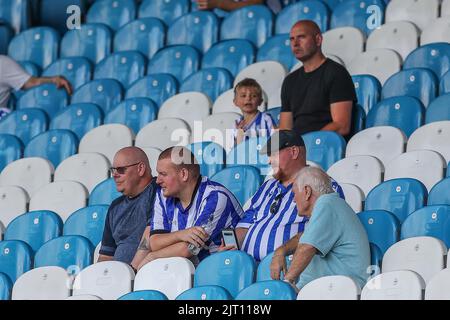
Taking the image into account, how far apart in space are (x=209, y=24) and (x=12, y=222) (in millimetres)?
2309

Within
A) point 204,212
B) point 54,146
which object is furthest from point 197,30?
point 204,212

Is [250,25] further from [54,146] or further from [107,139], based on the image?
[54,146]

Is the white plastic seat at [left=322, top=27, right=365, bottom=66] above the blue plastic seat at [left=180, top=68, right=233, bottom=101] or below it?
above

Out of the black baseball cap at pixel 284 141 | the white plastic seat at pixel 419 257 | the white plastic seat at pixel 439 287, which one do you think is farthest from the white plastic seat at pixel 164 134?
the white plastic seat at pixel 439 287

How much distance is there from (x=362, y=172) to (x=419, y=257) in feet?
3.60

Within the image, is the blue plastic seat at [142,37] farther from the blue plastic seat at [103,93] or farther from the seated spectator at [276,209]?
the seated spectator at [276,209]

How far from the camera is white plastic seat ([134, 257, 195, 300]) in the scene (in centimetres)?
642

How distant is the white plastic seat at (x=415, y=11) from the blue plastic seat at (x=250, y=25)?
35.0 inches

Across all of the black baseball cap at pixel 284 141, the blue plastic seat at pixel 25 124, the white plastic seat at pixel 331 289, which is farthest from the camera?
the blue plastic seat at pixel 25 124

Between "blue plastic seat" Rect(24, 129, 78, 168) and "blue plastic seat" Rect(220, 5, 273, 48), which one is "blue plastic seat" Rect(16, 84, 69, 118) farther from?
"blue plastic seat" Rect(220, 5, 273, 48)

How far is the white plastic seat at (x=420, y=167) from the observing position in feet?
22.7

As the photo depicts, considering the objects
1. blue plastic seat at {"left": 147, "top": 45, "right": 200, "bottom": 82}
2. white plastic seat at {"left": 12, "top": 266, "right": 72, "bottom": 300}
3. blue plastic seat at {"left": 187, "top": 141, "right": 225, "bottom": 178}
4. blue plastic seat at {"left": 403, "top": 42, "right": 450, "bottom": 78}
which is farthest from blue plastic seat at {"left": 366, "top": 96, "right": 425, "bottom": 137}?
white plastic seat at {"left": 12, "top": 266, "right": 72, "bottom": 300}

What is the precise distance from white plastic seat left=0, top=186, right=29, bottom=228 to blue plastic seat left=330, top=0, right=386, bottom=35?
7.50ft
